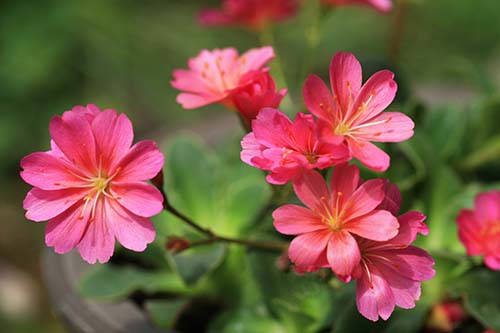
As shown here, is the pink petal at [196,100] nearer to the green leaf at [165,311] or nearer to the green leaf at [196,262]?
the green leaf at [196,262]

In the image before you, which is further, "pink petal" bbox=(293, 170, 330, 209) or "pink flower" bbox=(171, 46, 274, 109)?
"pink flower" bbox=(171, 46, 274, 109)

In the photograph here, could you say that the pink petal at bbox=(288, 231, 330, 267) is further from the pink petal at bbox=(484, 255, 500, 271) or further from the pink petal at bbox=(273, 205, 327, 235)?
the pink petal at bbox=(484, 255, 500, 271)

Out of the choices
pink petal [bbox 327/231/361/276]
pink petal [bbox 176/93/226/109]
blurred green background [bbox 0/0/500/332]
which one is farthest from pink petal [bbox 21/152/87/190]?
blurred green background [bbox 0/0/500/332]

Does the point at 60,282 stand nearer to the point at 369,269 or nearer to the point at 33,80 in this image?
the point at 369,269

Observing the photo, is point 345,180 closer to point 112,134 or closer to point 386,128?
point 386,128

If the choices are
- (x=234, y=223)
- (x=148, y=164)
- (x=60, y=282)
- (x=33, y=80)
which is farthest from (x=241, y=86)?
(x=33, y=80)

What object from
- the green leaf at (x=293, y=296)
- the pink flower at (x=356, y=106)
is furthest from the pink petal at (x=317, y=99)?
the green leaf at (x=293, y=296)

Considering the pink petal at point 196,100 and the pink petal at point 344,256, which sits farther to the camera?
the pink petal at point 196,100

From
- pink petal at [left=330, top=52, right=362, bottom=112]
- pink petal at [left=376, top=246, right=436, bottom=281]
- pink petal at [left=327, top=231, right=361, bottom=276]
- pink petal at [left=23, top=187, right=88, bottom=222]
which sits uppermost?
pink petal at [left=330, top=52, right=362, bottom=112]
